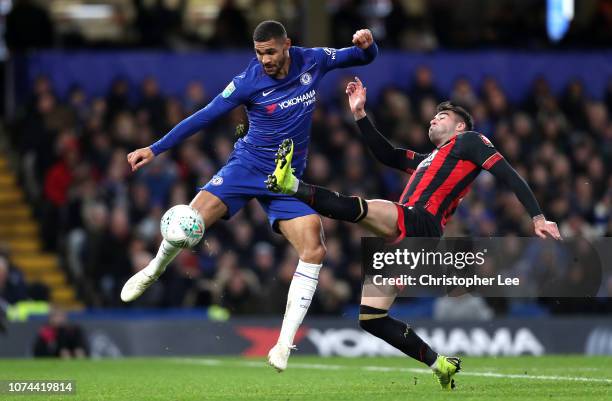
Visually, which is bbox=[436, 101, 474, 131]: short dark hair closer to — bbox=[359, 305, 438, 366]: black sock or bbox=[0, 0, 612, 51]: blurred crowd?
bbox=[359, 305, 438, 366]: black sock

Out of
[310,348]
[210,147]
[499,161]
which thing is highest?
[499,161]

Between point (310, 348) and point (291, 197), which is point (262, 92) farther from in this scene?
point (310, 348)

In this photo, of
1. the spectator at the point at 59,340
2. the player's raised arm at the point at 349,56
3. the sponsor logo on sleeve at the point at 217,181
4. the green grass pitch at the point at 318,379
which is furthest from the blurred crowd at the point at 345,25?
the sponsor logo on sleeve at the point at 217,181

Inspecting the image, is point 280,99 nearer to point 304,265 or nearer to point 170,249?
point 304,265

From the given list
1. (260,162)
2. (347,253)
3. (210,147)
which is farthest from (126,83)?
(260,162)

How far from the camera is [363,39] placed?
33.7ft

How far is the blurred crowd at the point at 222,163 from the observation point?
17.8 metres

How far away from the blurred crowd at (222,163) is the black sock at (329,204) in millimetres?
7900

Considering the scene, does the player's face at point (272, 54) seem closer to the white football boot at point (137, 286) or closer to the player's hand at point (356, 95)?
the player's hand at point (356, 95)

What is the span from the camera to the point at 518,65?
21312 millimetres

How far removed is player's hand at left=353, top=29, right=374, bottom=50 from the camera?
403 inches

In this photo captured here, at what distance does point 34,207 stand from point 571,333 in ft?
25.8

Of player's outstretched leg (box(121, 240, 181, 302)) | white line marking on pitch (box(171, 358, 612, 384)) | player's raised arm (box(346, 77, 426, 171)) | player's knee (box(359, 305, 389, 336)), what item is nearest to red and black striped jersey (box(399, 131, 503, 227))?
player's raised arm (box(346, 77, 426, 171))

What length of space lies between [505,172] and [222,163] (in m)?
9.70
